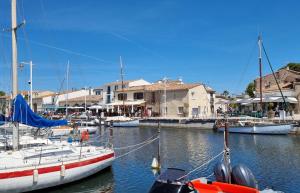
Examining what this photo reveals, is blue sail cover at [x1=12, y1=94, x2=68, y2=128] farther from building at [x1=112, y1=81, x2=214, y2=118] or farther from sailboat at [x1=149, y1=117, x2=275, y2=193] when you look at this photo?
building at [x1=112, y1=81, x2=214, y2=118]

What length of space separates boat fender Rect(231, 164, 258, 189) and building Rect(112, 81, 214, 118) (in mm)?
56123

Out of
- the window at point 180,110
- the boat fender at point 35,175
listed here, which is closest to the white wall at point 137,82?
the window at point 180,110

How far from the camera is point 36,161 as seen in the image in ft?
59.2

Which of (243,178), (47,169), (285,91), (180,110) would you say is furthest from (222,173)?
(180,110)

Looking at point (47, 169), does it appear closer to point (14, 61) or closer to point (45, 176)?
point (45, 176)

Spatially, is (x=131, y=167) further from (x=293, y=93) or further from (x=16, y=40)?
(x=293, y=93)

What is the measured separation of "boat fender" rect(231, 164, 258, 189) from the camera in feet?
49.9

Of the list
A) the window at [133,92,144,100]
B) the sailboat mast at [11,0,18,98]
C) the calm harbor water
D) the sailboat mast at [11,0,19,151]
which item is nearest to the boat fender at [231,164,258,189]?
the calm harbor water

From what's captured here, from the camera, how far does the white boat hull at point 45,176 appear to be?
1644cm

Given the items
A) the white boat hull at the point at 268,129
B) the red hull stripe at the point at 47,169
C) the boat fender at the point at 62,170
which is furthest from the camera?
the white boat hull at the point at 268,129

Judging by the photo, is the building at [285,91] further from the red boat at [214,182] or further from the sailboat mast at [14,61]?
the sailboat mast at [14,61]

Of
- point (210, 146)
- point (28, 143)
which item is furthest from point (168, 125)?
point (28, 143)

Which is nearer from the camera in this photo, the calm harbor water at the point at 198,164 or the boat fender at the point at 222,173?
the boat fender at the point at 222,173

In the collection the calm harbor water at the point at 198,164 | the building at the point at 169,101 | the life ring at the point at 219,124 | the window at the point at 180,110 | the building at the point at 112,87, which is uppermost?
the building at the point at 112,87
